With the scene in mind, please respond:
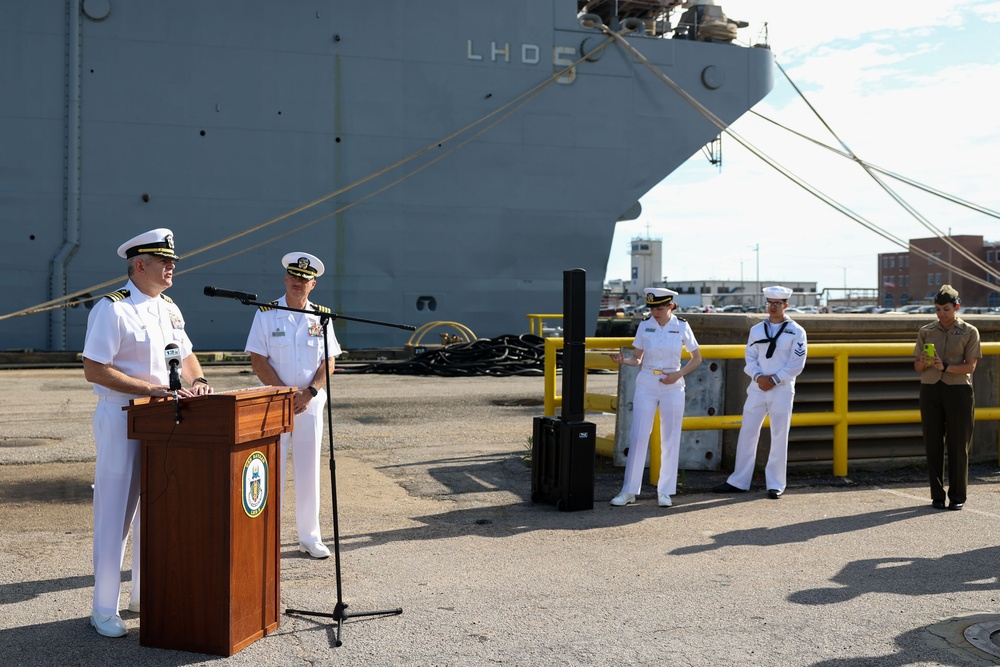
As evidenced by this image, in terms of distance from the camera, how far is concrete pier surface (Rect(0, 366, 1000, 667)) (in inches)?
160

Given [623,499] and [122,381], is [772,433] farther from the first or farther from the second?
[122,381]

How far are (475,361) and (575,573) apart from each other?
12575mm

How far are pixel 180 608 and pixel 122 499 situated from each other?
62cm

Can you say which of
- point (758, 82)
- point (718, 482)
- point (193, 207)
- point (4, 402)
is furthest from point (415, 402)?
point (758, 82)

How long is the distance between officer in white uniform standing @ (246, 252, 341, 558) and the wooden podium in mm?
1488

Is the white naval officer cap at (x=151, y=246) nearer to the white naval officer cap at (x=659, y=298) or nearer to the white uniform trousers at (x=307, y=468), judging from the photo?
the white uniform trousers at (x=307, y=468)

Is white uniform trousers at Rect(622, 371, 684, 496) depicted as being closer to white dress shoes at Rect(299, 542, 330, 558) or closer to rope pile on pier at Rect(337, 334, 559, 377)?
white dress shoes at Rect(299, 542, 330, 558)

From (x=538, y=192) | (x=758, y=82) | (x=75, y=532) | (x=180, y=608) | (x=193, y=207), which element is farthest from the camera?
(x=758, y=82)

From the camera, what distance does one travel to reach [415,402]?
13492 mm

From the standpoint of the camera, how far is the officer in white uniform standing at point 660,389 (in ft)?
23.2

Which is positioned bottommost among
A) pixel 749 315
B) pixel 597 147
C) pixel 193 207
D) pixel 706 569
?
pixel 706 569

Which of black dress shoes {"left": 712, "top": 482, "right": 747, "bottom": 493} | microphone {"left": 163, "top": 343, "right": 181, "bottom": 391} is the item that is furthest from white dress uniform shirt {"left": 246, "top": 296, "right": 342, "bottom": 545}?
black dress shoes {"left": 712, "top": 482, "right": 747, "bottom": 493}

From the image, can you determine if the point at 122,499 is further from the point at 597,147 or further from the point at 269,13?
the point at 597,147

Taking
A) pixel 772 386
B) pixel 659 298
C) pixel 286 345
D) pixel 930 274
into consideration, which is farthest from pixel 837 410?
pixel 930 274
